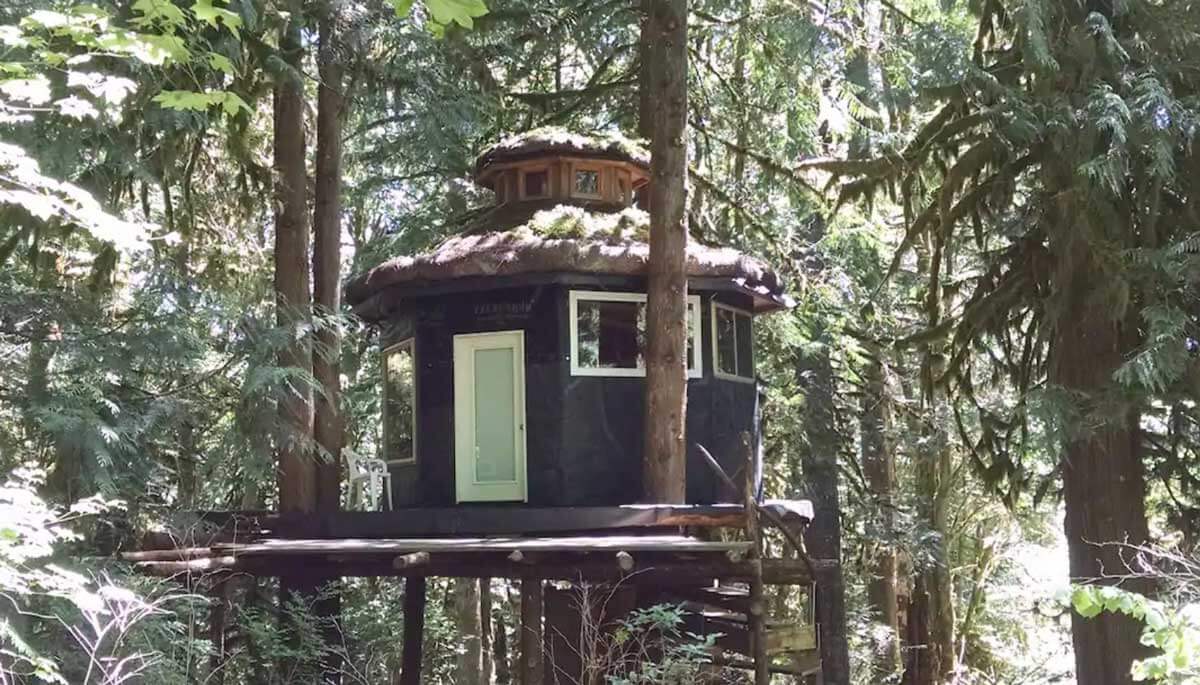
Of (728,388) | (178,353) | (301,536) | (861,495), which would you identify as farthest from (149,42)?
(861,495)

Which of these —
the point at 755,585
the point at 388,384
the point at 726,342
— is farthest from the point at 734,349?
Answer: the point at 388,384

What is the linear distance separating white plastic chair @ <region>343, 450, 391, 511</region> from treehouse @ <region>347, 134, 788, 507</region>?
18cm

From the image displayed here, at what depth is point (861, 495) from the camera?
52.5 ft

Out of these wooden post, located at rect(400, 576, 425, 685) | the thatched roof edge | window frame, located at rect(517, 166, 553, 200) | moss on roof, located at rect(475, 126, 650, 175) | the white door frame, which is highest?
moss on roof, located at rect(475, 126, 650, 175)

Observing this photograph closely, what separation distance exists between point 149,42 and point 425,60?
22.5 ft

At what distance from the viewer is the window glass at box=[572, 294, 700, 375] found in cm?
1020

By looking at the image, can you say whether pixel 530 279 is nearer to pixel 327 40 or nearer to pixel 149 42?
pixel 327 40

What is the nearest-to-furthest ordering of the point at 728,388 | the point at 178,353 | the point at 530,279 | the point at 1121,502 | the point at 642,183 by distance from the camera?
the point at 178,353
the point at 1121,502
the point at 530,279
the point at 728,388
the point at 642,183

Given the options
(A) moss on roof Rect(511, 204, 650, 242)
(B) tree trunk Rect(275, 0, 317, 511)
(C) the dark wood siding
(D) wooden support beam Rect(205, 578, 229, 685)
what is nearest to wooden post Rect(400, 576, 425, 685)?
(C) the dark wood siding

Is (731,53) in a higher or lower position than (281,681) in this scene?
higher

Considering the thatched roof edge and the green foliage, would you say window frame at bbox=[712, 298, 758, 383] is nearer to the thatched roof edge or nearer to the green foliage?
the thatched roof edge

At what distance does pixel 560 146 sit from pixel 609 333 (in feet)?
7.55

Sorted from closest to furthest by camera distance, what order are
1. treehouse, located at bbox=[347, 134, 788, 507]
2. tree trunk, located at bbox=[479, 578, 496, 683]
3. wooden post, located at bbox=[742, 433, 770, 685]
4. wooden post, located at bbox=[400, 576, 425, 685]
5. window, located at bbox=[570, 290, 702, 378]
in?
wooden post, located at bbox=[742, 433, 770, 685] < treehouse, located at bbox=[347, 134, 788, 507] < window, located at bbox=[570, 290, 702, 378] < wooden post, located at bbox=[400, 576, 425, 685] < tree trunk, located at bbox=[479, 578, 496, 683]

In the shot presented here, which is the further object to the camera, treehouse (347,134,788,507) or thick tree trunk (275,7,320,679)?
treehouse (347,134,788,507)
